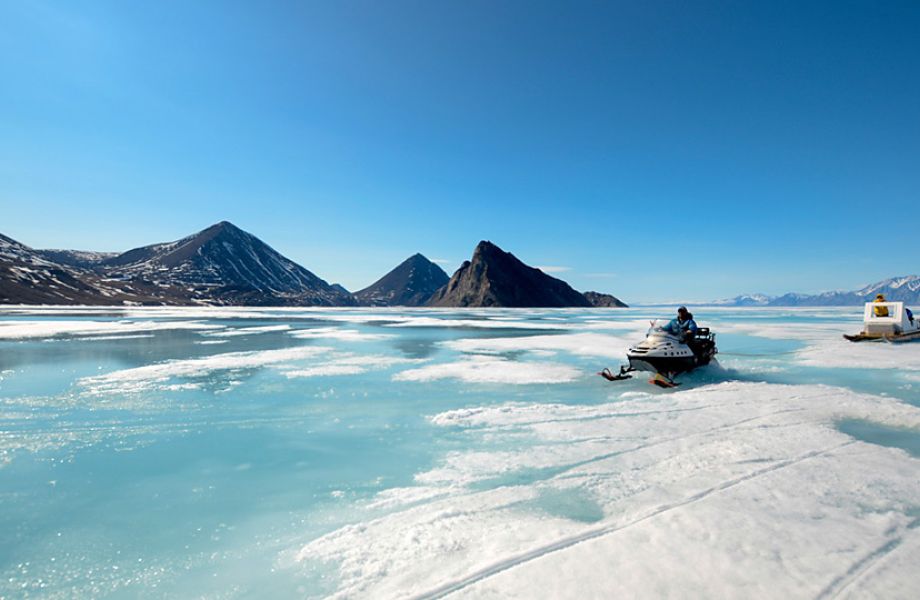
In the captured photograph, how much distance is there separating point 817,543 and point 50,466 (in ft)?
43.9

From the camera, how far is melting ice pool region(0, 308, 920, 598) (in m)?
5.28

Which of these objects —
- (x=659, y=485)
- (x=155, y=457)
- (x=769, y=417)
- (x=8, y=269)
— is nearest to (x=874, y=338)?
(x=769, y=417)

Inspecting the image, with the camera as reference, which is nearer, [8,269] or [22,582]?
[22,582]

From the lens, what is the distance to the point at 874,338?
35094 mm

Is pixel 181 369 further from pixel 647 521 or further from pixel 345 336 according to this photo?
pixel 345 336

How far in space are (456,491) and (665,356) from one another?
13.9 metres

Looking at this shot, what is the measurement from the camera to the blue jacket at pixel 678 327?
1998 cm

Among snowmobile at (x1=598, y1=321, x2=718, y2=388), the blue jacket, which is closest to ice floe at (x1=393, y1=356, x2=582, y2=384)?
snowmobile at (x1=598, y1=321, x2=718, y2=388)

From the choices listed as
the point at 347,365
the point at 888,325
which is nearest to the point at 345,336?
Answer: the point at 347,365

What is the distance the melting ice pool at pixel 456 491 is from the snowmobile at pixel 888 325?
24.0 metres

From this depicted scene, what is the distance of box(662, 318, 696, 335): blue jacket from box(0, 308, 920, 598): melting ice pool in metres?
3.88

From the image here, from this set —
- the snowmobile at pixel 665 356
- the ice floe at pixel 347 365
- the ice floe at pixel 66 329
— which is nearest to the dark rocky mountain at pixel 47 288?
the ice floe at pixel 66 329

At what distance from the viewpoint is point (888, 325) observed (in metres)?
35.5

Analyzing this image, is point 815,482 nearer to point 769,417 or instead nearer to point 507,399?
point 769,417
